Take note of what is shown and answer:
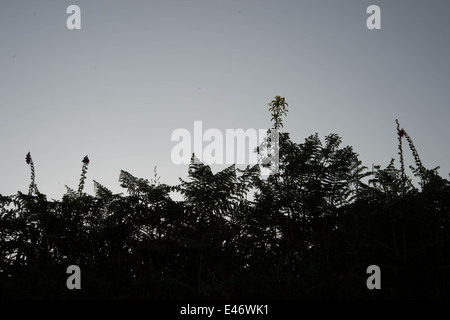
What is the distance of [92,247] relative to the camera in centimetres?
322

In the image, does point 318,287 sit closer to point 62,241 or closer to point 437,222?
point 437,222

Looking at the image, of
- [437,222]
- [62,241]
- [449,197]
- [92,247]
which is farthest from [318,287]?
[62,241]

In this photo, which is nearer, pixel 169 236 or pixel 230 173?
pixel 169 236

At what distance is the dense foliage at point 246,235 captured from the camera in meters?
2.48

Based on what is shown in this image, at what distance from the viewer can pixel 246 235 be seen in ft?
10.5

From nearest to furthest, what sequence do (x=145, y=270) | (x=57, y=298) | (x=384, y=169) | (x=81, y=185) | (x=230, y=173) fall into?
1. (x=57, y=298)
2. (x=145, y=270)
3. (x=384, y=169)
4. (x=230, y=173)
5. (x=81, y=185)

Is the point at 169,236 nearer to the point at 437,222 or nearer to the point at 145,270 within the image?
the point at 145,270

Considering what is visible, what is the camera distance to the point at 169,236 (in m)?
3.19

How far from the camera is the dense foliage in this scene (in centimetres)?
248
